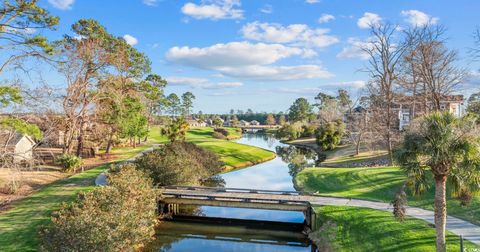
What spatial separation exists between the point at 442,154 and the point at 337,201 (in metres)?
11.6

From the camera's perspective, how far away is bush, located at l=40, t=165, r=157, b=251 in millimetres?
15234

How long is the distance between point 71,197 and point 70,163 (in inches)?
511

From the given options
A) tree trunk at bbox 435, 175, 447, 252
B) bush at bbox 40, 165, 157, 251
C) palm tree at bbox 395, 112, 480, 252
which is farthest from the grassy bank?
tree trunk at bbox 435, 175, 447, 252

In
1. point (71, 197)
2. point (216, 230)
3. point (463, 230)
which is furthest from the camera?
point (71, 197)

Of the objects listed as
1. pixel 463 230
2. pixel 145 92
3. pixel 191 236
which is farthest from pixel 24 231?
pixel 145 92

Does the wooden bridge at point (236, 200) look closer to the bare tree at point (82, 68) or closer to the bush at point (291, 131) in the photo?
the bare tree at point (82, 68)

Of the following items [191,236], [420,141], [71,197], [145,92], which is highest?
[145,92]

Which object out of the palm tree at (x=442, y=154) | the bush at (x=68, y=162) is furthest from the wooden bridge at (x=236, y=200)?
the bush at (x=68, y=162)

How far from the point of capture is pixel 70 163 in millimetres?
36000

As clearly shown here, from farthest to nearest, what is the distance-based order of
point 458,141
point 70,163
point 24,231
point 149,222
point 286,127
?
1. point 286,127
2. point 70,163
3. point 149,222
4. point 24,231
5. point 458,141

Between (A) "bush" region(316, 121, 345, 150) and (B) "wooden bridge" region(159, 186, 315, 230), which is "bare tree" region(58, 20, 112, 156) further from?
(A) "bush" region(316, 121, 345, 150)

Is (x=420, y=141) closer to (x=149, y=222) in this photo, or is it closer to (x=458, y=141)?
(x=458, y=141)

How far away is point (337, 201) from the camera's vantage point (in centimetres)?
2241

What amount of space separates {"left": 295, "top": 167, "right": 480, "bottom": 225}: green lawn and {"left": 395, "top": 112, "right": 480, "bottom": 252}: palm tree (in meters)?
6.63
